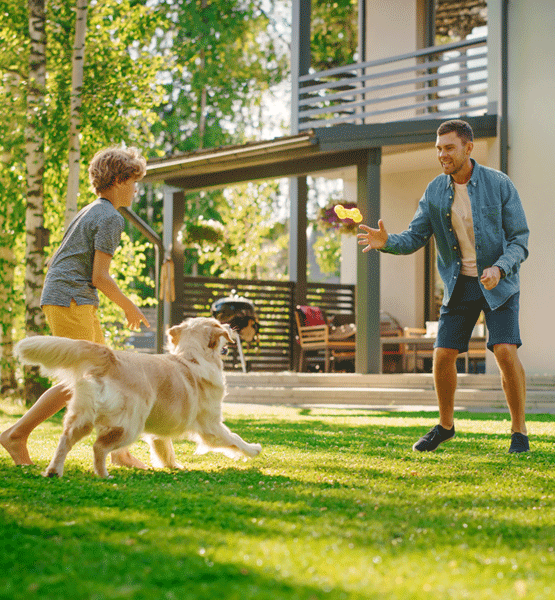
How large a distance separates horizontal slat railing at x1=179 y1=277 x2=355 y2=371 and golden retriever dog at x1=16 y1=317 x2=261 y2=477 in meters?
9.01

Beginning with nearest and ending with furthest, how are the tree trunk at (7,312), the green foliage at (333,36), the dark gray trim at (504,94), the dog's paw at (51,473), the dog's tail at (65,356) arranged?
1. the dog's tail at (65,356)
2. the dog's paw at (51,473)
3. the tree trunk at (7,312)
4. the dark gray trim at (504,94)
5. the green foliage at (333,36)

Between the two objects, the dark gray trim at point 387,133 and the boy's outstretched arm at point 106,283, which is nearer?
the boy's outstretched arm at point 106,283

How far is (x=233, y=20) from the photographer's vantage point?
91.7 feet

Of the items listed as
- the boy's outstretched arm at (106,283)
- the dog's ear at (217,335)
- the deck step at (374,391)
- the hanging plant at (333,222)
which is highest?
the hanging plant at (333,222)

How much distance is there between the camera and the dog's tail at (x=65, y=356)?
339cm

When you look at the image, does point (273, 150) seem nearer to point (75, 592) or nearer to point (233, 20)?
point (75, 592)

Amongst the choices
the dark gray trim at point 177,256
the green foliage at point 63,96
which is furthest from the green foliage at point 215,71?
the green foliage at point 63,96

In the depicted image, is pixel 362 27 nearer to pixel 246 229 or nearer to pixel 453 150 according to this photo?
pixel 453 150

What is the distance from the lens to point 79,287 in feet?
13.1

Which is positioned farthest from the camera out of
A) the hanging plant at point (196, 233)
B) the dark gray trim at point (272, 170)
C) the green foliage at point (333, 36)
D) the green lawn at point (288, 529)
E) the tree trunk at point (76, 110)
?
the green foliage at point (333, 36)

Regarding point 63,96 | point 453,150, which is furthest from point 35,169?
point 453,150

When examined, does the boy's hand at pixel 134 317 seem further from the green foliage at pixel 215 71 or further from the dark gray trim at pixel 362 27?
the green foliage at pixel 215 71

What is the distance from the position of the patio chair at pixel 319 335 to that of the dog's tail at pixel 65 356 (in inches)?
344

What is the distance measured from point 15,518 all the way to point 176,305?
9760 mm
